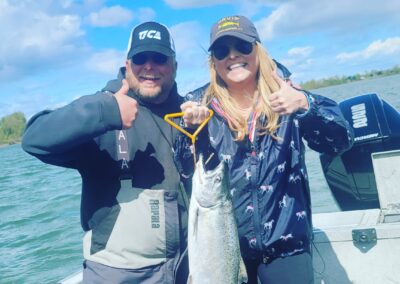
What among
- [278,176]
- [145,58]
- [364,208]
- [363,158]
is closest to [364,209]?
[364,208]

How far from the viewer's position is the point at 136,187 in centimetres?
373

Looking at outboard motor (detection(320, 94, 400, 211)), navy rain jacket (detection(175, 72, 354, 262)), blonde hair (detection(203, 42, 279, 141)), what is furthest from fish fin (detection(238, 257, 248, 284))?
outboard motor (detection(320, 94, 400, 211))

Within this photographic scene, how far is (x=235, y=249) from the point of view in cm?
328

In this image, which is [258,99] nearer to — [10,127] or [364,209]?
[364,209]

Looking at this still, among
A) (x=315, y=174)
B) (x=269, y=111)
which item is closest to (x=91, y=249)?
(x=269, y=111)

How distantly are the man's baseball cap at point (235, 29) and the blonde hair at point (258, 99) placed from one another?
12cm

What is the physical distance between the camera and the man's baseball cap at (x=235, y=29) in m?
3.57

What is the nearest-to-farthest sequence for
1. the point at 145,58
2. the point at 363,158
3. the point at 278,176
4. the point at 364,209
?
1. the point at 278,176
2. the point at 145,58
3. the point at 363,158
4. the point at 364,209

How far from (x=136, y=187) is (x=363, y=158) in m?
3.05

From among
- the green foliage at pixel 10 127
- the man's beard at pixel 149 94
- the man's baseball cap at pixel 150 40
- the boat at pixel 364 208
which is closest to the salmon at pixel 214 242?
the man's beard at pixel 149 94

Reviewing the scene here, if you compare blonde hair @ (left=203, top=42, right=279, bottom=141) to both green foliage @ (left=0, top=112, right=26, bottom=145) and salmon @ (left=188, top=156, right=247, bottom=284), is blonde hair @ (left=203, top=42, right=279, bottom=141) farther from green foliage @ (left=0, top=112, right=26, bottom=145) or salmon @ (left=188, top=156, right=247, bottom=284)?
green foliage @ (left=0, top=112, right=26, bottom=145)

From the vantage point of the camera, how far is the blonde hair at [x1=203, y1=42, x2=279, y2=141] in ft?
11.8

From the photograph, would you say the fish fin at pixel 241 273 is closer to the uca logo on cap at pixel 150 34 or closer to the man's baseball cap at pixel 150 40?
the man's baseball cap at pixel 150 40

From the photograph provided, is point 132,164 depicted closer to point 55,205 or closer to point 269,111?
point 269,111
